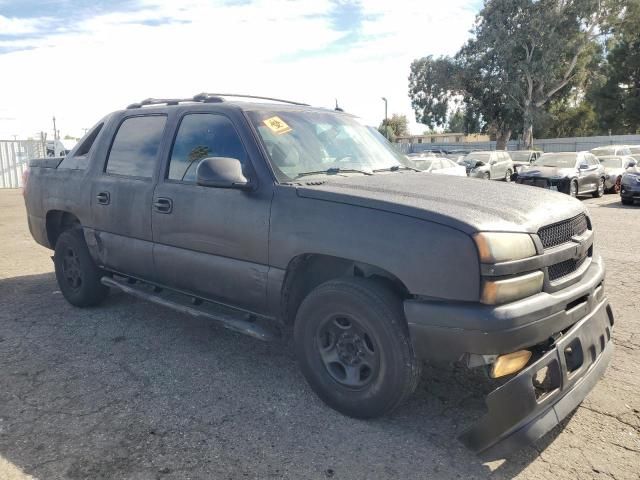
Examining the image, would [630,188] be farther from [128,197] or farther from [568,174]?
[128,197]

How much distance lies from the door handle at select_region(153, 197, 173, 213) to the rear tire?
4.35 ft

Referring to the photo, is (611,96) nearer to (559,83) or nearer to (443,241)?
(559,83)

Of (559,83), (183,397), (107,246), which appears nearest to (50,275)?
(107,246)

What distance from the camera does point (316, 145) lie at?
366 centimetres

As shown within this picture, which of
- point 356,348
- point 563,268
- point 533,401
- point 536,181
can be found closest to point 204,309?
point 356,348

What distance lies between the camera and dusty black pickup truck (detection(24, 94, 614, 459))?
2516mm

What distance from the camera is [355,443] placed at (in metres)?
2.79

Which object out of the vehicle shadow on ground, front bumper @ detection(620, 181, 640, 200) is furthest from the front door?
front bumper @ detection(620, 181, 640, 200)

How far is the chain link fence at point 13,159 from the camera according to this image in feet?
67.7

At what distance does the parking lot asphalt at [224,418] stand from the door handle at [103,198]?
3.67 ft

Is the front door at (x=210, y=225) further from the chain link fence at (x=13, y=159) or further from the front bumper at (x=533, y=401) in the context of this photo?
the chain link fence at (x=13, y=159)

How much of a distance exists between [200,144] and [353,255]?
1654mm

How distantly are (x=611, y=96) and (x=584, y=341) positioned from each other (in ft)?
174

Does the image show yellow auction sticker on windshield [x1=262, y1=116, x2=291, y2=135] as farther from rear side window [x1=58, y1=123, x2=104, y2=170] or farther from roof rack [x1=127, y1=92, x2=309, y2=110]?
rear side window [x1=58, y1=123, x2=104, y2=170]
